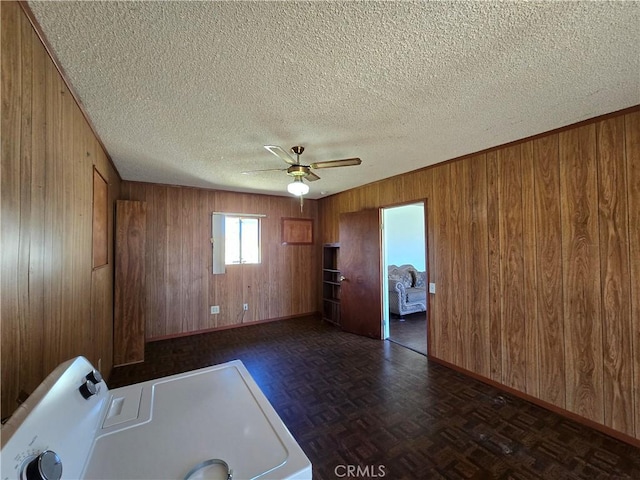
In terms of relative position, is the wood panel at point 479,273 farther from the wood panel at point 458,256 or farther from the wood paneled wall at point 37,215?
the wood paneled wall at point 37,215

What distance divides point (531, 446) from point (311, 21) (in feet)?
9.73

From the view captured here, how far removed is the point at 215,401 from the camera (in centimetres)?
107

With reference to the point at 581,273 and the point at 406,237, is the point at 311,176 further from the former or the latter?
the point at 406,237

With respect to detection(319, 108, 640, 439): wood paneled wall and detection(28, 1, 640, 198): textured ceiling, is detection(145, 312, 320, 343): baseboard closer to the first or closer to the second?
detection(319, 108, 640, 439): wood paneled wall

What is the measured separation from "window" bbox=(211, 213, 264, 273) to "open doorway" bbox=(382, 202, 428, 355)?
237 centimetres

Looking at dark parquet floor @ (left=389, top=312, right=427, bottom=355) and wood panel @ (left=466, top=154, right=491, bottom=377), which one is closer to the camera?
wood panel @ (left=466, top=154, right=491, bottom=377)

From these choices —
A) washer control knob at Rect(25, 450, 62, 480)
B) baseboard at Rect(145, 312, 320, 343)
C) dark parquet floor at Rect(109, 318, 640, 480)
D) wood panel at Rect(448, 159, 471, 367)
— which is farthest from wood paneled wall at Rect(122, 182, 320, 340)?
washer control knob at Rect(25, 450, 62, 480)

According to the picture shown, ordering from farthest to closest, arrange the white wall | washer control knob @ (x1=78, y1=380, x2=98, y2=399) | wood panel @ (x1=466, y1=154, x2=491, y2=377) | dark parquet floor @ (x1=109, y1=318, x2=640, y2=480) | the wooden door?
1. the white wall
2. the wooden door
3. wood panel @ (x1=466, y1=154, x2=491, y2=377)
4. dark parquet floor @ (x1=109, y1=318, x2=640, y2=480)
5. washer control knob @ (x1=78, y1=380, x2=98, y2=399)

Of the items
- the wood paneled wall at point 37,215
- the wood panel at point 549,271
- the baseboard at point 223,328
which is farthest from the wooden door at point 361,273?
the wood paneled wall at point 37,215

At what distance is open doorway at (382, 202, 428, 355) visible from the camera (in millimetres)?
4141

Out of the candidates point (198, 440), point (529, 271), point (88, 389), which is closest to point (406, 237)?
point (529, 271)

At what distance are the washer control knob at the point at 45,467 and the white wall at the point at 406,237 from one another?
6504mm

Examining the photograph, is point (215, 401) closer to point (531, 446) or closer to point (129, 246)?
point (531, 446)

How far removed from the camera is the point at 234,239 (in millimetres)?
4828
